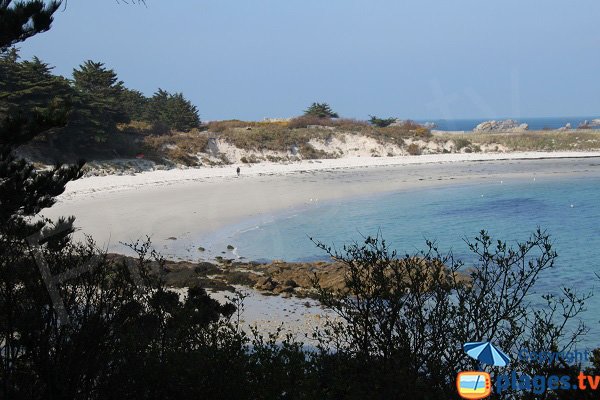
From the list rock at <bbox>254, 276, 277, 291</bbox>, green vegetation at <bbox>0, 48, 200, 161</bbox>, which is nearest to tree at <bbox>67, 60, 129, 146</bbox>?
green vegetation at <bbox>0, 48, 200, 161</bbox>

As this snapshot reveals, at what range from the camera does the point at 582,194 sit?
31.7 meters

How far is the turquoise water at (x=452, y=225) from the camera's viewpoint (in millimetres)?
16500

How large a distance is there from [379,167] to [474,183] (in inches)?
464

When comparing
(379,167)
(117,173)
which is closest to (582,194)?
(379,167)

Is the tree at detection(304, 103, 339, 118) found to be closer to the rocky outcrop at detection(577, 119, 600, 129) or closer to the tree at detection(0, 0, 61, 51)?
the rocky outcrop at detection(577, 119, 600, 129)

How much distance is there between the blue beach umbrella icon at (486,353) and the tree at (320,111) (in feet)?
202

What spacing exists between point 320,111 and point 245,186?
3354 cm

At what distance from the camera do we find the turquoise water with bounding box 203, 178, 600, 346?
1650cm

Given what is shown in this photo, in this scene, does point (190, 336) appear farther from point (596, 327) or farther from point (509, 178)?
point (509, 178)

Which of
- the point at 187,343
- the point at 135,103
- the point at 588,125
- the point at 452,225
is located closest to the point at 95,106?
the point at 135,103

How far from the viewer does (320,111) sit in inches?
2594

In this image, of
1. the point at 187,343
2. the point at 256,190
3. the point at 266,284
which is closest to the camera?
the point at 187,343

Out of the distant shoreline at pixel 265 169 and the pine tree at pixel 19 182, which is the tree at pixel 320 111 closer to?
the distant shoreline at pixel 265 169

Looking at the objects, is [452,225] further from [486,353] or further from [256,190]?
[486,353]
